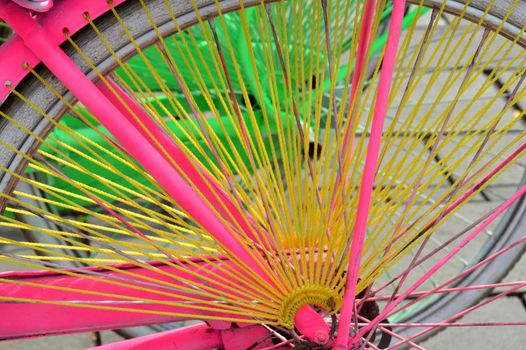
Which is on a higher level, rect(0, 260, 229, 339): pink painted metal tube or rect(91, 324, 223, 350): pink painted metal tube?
rect(0, 260, 229, 339): pink painted metal tube

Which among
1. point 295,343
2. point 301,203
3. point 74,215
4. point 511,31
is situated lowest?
point 295,343

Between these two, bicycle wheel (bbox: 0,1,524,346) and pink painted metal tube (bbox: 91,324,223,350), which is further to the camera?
pink painted metal tube (bbox: 91,324,223,350)

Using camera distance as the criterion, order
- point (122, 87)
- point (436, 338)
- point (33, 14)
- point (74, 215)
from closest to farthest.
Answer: point (33, 14) < point (122, 87) < point (436, 338) < point (74, 215)

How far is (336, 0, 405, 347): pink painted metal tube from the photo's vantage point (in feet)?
2.19

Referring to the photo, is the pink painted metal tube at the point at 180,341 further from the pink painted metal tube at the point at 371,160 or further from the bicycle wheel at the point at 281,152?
the pink painted metal tube at the point at 371,160

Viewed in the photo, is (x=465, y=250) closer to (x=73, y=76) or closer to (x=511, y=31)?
(x=511, y=31)

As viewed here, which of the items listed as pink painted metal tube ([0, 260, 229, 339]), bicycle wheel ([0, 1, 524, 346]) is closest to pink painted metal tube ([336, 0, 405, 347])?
bicycle wheel ([0, 1, 524, 346])

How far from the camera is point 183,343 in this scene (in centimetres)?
91

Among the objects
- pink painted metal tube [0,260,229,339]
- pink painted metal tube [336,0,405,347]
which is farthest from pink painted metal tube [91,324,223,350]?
pink painted metal tube [336,0,405,347]

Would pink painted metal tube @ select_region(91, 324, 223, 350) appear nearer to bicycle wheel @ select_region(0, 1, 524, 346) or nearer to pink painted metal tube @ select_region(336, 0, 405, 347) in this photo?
bicycle wheel @ select_region(0, 1, 524, 346)

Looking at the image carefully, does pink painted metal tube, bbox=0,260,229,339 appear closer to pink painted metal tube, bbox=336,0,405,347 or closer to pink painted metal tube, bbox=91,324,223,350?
pink painted metal tube, bbox=91,324,223,350

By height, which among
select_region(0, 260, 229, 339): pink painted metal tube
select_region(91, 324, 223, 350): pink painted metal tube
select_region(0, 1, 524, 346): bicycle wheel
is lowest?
select_region(91, 324, 223, 350): pink painted metal tube

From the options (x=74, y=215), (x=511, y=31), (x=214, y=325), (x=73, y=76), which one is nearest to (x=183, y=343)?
(x=214, y=325)

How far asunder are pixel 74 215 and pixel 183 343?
655mm
